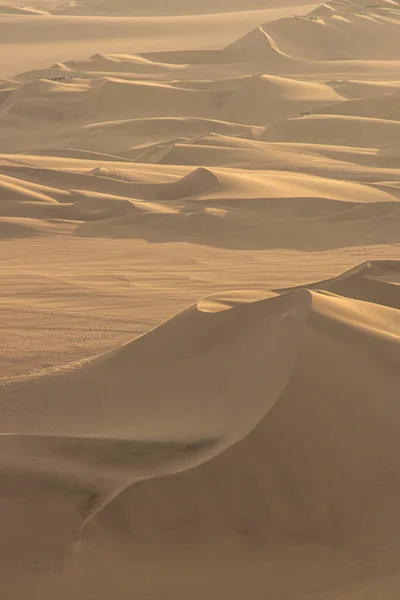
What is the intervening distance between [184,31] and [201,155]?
77.7 ft

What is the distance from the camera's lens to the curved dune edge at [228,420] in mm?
3561

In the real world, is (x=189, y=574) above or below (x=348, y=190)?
above

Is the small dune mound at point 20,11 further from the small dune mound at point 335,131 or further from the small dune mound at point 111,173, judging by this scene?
the small dune mound at point 111,173

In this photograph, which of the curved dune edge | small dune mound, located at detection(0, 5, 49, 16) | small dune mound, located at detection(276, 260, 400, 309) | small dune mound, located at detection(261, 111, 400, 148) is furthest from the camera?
small dune mound, located at detection(0, 5, 49, 16)

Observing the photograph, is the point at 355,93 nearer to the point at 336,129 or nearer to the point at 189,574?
the point at 336,129

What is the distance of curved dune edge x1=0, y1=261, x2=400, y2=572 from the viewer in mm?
3561

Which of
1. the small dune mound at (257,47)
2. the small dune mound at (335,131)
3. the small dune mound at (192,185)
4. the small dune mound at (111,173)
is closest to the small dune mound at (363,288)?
the small dune mound at (192,185)

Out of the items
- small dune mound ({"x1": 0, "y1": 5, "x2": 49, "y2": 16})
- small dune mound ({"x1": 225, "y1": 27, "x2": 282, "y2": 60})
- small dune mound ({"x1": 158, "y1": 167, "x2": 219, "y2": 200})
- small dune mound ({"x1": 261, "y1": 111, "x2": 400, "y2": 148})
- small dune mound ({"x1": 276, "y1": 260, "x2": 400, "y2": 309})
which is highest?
small dune mound ({"x1": 276, "y1": 260, "x2": 400, "y2": 309})

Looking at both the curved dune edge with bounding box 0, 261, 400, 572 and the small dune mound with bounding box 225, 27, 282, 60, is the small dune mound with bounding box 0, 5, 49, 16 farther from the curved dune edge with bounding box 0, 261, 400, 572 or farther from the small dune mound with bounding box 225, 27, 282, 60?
the curved dune edge with bounding box 0, 261, 400, 572

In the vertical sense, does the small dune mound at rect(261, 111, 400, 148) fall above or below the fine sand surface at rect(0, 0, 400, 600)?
below

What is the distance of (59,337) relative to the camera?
18.8 feet

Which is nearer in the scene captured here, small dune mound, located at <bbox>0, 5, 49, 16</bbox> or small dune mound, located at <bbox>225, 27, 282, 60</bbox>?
small dune mound, located at <bbox>225, 27, 282, 60</bbox>

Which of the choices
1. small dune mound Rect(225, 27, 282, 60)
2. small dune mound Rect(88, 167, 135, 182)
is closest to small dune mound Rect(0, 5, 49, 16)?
small dune mound Rect(225, 27, 282, 60)

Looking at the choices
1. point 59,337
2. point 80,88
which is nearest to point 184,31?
point 80,88
